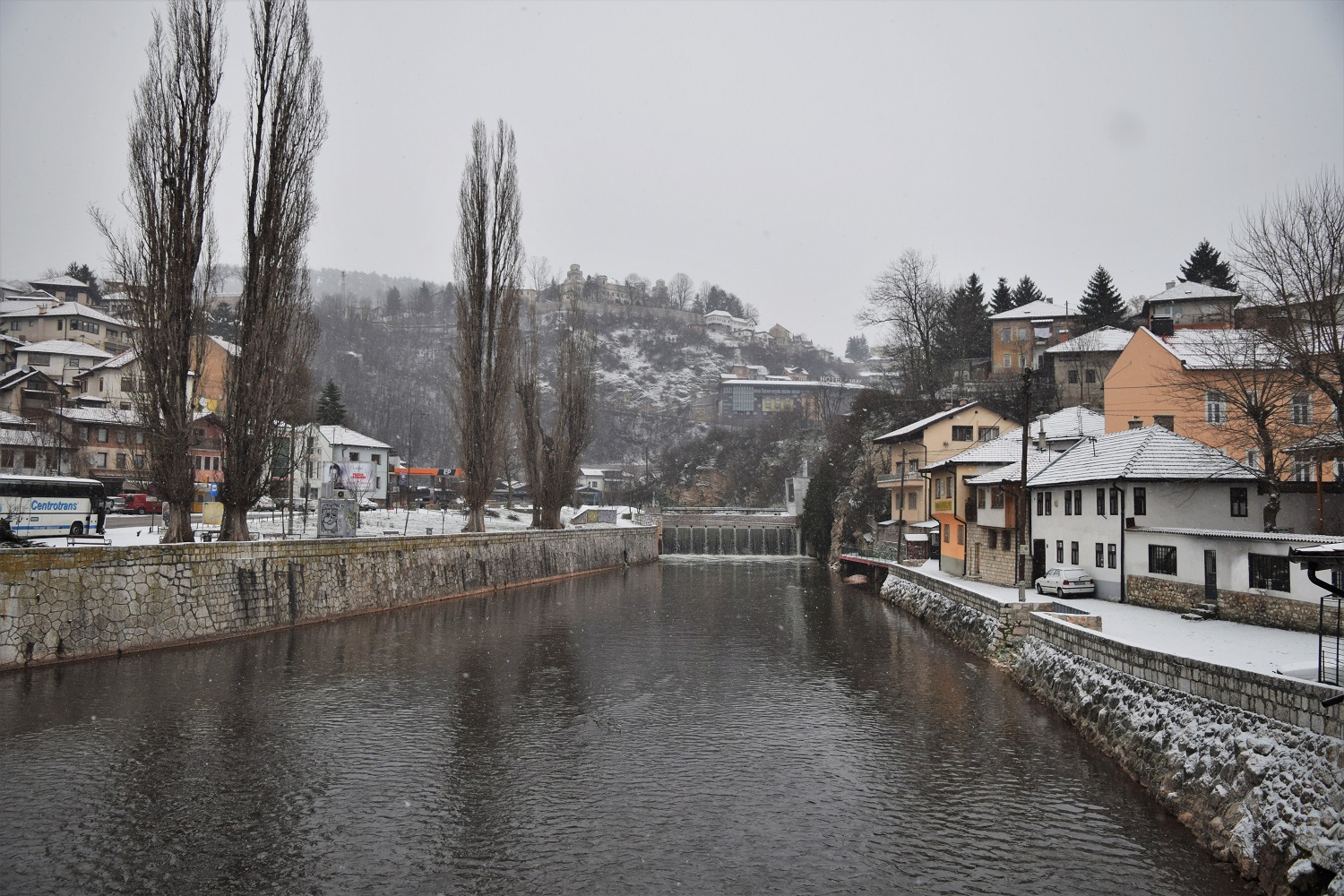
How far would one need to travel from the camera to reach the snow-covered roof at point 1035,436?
41469mm

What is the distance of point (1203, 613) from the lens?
21750 millimetres

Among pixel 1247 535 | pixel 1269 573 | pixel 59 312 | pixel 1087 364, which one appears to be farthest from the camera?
pixel 59 312

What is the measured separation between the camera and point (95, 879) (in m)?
9.99

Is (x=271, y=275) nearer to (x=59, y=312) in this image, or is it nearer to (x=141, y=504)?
(x=141, y=504)

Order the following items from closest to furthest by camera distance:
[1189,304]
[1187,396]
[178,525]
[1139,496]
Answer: [178,525] → [1139,496] → [1187,396] → [1189,304]

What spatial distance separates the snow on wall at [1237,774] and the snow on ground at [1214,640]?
0.87 metres

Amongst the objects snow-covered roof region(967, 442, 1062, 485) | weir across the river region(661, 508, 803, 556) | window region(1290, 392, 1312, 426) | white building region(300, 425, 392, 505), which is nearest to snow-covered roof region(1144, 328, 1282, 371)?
window region(1290, 392, 1312, 426)

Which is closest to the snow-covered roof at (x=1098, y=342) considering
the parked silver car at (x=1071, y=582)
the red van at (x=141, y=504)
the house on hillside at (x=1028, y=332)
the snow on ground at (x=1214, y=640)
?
the house on hillside at (x=1028, y=332)

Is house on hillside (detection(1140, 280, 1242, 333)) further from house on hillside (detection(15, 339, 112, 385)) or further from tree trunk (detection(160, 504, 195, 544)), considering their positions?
house on hillside (detection(15, 339, 112, 385))

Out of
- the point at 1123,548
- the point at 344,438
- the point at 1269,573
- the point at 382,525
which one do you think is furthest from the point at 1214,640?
the point at 344,438

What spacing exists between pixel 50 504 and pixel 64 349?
174 feet

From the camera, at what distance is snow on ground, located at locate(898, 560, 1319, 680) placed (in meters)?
14.2

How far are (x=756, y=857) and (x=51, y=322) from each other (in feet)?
320

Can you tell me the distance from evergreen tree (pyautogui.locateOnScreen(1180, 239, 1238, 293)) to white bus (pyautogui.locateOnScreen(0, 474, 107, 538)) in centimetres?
7741
